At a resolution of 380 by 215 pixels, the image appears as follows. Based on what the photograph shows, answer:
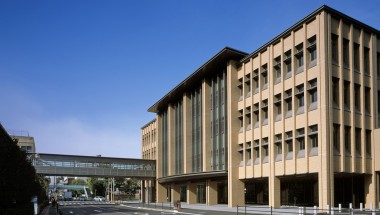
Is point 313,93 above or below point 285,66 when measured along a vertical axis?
below

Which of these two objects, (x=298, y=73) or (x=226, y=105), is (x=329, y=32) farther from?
(x=226, y=105)

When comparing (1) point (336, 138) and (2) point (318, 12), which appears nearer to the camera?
(1) point (336, 138)

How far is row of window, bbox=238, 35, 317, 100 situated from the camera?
41.9 metres

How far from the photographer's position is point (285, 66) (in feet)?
150

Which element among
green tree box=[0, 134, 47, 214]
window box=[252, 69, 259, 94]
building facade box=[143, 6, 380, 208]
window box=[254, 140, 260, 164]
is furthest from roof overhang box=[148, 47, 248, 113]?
green tree box=[0, 134, 47, 214]

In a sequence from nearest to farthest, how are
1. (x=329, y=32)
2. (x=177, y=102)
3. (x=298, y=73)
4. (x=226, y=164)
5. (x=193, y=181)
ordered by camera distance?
1. (x=329, y=32)
2. (x=298, y=73)
3. (x=226, y=164)
4. (x=193, y=181)
5. (x=177, y=102)

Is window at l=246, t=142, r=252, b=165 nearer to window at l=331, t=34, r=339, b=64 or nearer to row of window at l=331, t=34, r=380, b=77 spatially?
row of window at l=331, t=34, r=380, b=77

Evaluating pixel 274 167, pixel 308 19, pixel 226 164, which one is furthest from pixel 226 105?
pixel 308 19

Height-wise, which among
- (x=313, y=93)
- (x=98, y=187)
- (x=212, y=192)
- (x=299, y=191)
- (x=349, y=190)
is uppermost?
(x=313, y=93)

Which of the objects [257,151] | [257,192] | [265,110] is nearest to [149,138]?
[257,192]

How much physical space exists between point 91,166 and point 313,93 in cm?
4944

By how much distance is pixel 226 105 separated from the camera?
56.1 m

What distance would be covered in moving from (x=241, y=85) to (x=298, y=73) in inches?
482

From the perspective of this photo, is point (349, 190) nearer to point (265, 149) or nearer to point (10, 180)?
point (265, 149)
